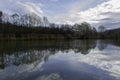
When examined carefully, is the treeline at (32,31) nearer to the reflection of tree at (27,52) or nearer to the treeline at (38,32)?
the treeline at (38,32)

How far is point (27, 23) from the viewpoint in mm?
88500

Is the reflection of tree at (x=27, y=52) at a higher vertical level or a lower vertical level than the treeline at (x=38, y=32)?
lower

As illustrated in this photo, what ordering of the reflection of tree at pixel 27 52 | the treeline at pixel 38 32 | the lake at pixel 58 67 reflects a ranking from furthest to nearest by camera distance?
the treeline at pixel 38 32, the reflection of tree at pixel 27 52, the lake at pixel 58 67

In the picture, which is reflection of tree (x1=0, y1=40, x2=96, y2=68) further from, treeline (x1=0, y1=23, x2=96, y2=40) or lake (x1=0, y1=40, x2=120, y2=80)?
treeline (x1=0, y1=23, x2=96, y2=40)

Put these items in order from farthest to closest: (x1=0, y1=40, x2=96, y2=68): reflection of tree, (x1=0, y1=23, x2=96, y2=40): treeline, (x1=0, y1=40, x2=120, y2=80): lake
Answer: (x1=0, y1=23, x2=96, y2=40): treeline
(x1=0, y1=40, x2=96, y2=68): reflection of tree
(x1=0, y1=40, x2=120, y2=80): lake

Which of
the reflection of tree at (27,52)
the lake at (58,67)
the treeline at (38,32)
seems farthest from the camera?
the treeline at (38,32)

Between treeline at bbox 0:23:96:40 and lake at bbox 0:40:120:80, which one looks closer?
lake at bbox 0:40:120:80

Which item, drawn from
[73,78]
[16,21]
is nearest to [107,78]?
[73,78]

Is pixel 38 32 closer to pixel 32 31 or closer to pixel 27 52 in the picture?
pixel 32 31

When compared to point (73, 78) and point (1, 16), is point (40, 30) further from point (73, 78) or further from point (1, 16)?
point (73, 78)

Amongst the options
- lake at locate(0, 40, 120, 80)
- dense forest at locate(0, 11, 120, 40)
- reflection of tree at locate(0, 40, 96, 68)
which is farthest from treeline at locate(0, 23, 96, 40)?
lake at locate(0, 40, 120, 80)

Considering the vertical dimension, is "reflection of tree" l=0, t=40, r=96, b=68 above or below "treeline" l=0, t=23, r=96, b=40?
below

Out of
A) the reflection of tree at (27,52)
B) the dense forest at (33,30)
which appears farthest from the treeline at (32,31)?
the reflection of tree at (27,52)

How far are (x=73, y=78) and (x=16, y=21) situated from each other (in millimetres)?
77954
